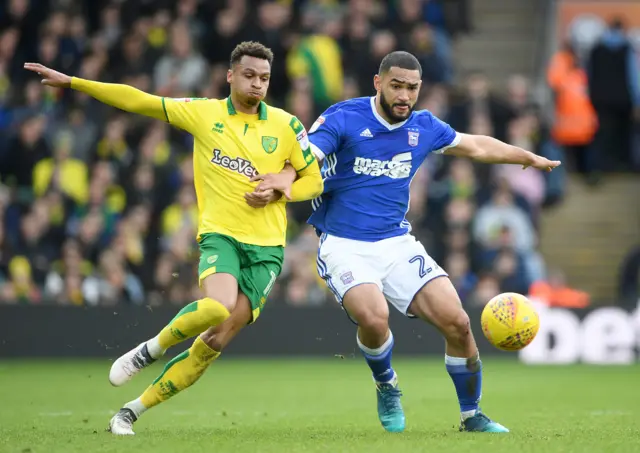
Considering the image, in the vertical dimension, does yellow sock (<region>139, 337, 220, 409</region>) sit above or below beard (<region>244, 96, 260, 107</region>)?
below

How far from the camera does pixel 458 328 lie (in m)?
8.84

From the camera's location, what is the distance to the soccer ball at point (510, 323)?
881 centimetres

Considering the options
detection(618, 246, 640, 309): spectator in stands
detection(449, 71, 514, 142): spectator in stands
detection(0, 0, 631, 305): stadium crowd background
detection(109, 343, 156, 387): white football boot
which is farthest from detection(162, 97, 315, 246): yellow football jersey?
detection(618, 246, 640, 309): spectator in stands

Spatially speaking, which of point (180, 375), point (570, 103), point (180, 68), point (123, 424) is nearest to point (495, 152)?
point (180, 375)

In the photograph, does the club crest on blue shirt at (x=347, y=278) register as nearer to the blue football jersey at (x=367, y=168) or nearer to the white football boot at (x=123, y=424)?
the blue football jersey at (x=367, y=168)

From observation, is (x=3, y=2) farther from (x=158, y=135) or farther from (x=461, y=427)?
(x=461, y=427)

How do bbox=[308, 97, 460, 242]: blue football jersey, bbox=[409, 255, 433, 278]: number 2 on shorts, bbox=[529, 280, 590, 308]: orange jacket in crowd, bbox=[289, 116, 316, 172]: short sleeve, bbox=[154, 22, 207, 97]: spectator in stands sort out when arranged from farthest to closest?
bbox=[154, 22, 207, 97]: spectator in stands → bbox=[529, 280, 590, 308]: orange jacket in crowd → bbox=[308, 97, 460, 242]: blue football jersey → bbox=[409, 255, 433, 278]: number 2 on shorts → bbox=[289, 116, 316, 172]: short sleeve

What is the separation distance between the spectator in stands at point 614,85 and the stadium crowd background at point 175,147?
452 millimetres

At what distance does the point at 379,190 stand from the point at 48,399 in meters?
4.43

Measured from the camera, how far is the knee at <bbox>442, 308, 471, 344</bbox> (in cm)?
880

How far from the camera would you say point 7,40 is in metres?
18.8

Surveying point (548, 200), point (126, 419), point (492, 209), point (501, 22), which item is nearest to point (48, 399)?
point (126, 419)

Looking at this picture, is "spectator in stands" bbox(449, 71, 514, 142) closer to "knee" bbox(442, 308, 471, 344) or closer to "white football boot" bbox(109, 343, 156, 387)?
"knee" bbox(442, 308, 471, 344)

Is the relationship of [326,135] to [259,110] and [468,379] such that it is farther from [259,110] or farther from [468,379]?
[468,379]
